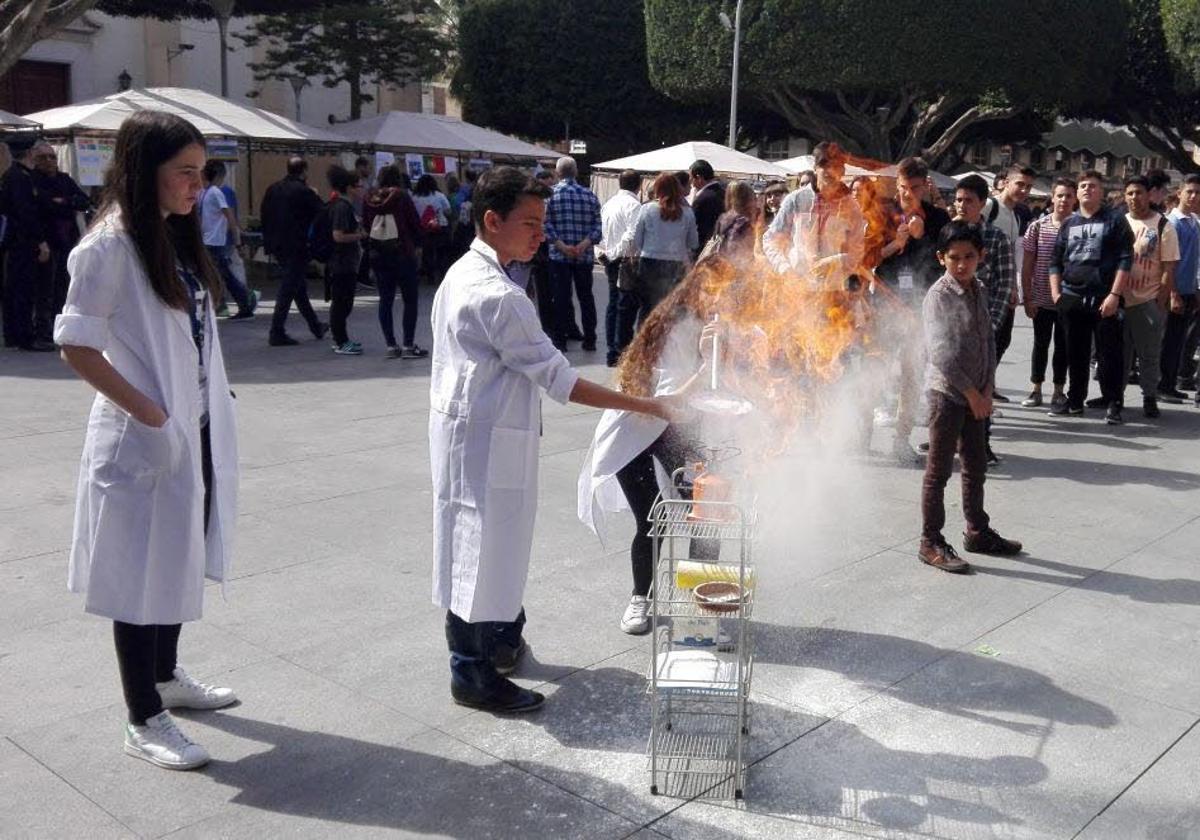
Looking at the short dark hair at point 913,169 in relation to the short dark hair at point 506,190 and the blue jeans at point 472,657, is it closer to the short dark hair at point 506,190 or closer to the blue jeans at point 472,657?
the short dark hair at point 506,190

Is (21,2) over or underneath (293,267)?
over

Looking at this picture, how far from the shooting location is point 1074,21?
1201 inches

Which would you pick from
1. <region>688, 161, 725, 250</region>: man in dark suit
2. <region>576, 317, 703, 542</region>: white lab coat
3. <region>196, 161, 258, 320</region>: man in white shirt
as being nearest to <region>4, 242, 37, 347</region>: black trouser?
<region>196, 161, 258, 320</region>: man in white shirt

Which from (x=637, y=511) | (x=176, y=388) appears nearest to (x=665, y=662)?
(x=637, y=511)

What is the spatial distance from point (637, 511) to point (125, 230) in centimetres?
217

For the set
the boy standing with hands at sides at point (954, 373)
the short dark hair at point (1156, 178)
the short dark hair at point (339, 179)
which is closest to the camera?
the boy standing with hands at sides at point (954, 373)

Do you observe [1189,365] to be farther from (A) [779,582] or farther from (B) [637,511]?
(B) [637,511]

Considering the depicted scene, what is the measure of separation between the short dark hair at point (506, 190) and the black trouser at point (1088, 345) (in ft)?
22.3

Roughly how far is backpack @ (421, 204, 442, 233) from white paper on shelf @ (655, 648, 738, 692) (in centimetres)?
1205

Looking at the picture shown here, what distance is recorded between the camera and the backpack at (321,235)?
1203cm

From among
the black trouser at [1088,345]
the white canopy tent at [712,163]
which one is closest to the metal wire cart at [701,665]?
the black trouser at [1088,345]

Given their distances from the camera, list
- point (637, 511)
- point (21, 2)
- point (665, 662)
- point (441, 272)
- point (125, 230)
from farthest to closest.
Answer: point (441, 272)
point (21, 2)
point (637, 511)
point (665, 662)
point (125, 230)

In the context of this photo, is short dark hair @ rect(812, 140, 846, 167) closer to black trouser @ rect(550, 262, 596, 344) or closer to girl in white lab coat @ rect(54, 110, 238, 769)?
black trouser @ rect(550, 262, 596, 344)

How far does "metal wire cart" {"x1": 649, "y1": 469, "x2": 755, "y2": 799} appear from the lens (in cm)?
349
